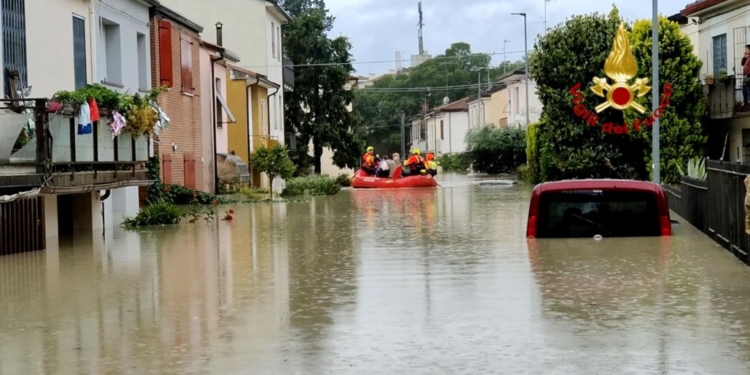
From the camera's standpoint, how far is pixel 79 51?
24.0 metres

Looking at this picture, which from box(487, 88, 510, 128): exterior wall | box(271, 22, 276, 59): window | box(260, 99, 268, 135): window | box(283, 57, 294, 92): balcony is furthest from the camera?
box(487, 88, 510, 128): exterior wall

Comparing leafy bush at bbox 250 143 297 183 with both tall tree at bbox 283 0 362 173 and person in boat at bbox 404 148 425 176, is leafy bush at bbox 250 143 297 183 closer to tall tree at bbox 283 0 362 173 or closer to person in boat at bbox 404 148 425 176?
person in boat at bbox 404 148 425 176

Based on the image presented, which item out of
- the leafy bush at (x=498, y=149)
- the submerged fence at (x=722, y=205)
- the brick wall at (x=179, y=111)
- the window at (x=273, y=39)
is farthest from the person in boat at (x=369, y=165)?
the submerged fence at (x=722, y=205)

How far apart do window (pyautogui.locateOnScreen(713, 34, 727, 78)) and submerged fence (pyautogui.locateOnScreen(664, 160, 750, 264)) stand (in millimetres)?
13224

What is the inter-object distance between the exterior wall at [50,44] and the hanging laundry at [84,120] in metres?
1.95

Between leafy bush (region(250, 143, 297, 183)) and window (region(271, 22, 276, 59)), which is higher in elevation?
window (region(271, 22, 276, 59))

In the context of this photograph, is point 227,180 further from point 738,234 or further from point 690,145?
point 738,234

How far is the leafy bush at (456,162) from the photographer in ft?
283

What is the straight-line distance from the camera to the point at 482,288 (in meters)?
13.2

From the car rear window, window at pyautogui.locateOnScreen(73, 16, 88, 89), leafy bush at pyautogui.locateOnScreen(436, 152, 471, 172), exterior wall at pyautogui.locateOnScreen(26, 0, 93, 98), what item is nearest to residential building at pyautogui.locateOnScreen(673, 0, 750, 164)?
the car rear window

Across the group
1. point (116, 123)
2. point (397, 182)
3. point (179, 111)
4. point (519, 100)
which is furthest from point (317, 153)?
point (116, 123)

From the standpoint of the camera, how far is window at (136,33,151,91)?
3039 cm

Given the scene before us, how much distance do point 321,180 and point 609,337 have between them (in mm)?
35341

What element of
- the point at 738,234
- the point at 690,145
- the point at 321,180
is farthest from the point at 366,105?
the point at 738,234
